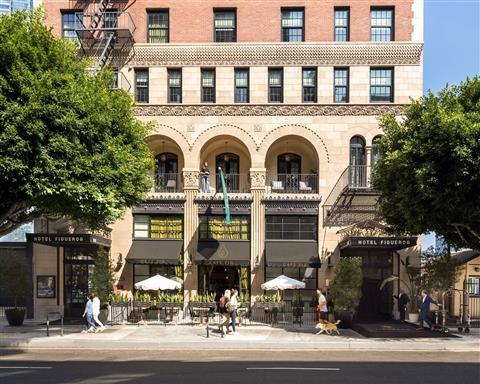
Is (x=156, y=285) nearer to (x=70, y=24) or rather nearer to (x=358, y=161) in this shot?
(x=358, y=161)

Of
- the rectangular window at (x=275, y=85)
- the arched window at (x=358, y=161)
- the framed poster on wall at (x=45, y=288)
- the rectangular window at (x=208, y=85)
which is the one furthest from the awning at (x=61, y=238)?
the arched window at (x=358, y=161)

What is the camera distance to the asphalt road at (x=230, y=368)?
13.2 meters

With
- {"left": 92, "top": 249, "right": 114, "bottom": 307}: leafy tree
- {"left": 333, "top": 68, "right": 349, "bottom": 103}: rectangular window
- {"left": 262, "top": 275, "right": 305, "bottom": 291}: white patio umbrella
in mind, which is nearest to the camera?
{"left": 92, "top": 249, "right": 114, "bottom": 307}: leafy tree

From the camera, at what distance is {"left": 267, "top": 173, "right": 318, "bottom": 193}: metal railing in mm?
29742

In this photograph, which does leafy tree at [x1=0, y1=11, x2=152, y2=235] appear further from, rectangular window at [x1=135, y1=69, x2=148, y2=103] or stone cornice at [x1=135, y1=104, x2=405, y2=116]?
rectangular window at [x1=135, y1=69, x2=148, y2=103]

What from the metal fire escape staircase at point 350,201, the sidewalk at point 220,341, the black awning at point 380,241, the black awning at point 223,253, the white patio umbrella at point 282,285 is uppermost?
the metal fire escape staircase at point 350,201

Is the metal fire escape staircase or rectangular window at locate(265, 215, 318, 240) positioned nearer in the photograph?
the metal fire escape staircase

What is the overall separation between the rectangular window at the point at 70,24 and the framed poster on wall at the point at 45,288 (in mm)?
14104

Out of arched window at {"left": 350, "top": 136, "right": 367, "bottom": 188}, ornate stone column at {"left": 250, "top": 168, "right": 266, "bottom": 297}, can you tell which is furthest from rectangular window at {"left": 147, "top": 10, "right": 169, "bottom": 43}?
arched window at {"left": 350, "top": 136, "right": 367, "bottom": 188}

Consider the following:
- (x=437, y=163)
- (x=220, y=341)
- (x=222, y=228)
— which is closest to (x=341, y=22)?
(x=222, y=228)

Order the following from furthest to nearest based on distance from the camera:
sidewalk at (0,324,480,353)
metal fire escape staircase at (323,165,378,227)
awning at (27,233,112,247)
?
metal fire escape staircase at (323,165,378,227)
awning at (27,233,112,247)
sidewalk at (0,324,480,353)

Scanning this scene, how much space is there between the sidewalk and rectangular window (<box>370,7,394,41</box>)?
16697 millimetres

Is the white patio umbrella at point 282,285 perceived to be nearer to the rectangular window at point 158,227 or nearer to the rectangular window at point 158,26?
the rectangular window at point 158,227

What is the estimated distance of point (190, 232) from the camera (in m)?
29.6
